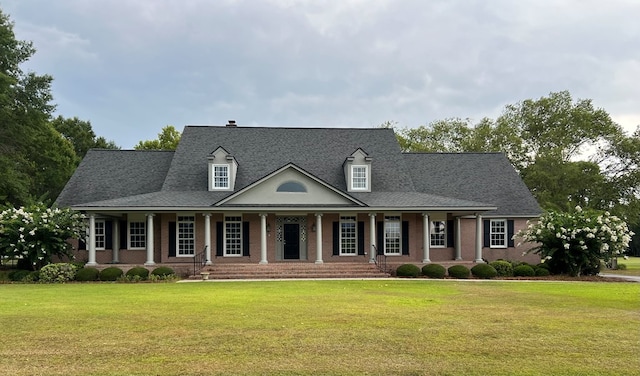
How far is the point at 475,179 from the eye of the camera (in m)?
33.8

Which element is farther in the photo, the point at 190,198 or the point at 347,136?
the point at 347,136

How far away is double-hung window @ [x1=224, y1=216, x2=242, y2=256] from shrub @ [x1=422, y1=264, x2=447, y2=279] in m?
9.26

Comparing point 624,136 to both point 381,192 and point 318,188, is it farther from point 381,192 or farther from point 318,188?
point 318,188

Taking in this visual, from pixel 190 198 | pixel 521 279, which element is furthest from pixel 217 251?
pixel 521 279

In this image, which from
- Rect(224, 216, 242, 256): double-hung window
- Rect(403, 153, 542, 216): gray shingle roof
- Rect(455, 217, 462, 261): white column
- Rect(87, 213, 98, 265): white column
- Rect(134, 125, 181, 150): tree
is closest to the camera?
Rect(87, 213, 98, 265): white column

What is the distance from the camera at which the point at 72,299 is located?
16.1m

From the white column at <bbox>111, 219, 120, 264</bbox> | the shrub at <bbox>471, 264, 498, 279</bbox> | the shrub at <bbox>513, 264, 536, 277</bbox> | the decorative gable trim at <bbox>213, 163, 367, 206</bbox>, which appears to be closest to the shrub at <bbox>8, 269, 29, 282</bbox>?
the white column at <bbox>111, 219, 120, 264</bbox>

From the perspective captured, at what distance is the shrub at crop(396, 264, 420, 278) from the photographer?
25.8 m

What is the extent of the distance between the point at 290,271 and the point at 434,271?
6559 mm

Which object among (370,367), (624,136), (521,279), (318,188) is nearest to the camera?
(370,367)

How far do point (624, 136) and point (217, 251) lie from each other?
116ft

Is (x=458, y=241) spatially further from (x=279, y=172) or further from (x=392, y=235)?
(x=279, y=172)

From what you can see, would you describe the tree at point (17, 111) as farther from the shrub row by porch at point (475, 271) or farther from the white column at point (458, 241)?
the white column at point (458, 241)

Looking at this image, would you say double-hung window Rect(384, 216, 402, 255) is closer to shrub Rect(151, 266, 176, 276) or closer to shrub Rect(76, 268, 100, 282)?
shrub Rect(151, 266, 176, 276)
